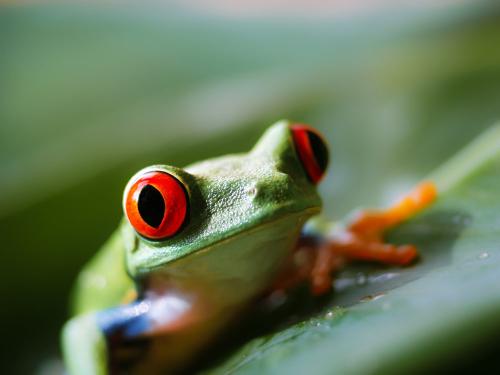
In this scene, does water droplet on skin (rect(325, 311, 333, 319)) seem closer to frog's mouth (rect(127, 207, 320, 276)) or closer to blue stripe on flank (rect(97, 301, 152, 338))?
frog's mouth (rect(127, 207, 320, 276))

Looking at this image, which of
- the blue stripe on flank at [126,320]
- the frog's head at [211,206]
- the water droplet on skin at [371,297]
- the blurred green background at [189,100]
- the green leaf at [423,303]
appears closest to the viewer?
the green leaf at [423,303]

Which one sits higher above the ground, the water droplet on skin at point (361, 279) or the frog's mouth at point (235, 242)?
the frog's mouth at point (235, 242)

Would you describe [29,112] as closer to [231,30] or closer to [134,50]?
[134,50]

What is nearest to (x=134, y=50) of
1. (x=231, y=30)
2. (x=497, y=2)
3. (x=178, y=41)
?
(x=178, y=41)

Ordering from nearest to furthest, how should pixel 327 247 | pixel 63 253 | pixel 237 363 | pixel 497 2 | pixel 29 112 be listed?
1. pixel 237 363
2. pixel 327 247
3. pixel 63 253
4. pixel 497 2
5. pixel 29 112

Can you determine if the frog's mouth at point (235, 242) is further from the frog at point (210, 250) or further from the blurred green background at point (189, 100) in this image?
the blurred green background at point (189, 100)

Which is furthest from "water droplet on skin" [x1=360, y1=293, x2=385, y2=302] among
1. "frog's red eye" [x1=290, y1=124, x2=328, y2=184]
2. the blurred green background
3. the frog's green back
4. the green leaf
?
the blurred green background

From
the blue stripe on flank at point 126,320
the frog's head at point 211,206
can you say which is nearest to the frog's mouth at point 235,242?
the frog's head at point 211,206
